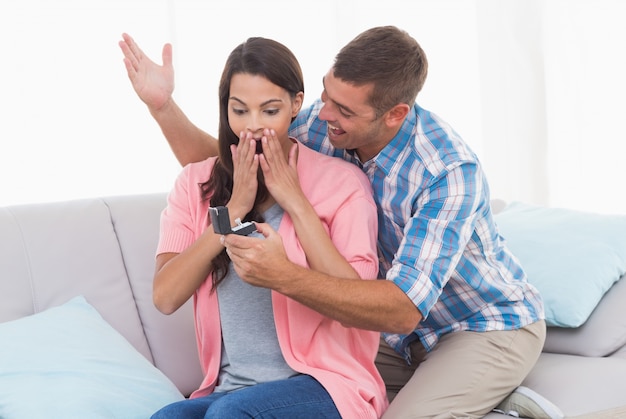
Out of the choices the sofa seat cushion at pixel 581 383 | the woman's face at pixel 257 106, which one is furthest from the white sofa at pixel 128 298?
the woman's face at pixel 257 106

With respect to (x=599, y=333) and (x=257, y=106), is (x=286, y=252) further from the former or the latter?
(x=599, y=333)

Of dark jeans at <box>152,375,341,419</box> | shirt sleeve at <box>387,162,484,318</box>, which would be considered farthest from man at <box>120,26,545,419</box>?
dark jeans at <box>152,375,341,419</box>

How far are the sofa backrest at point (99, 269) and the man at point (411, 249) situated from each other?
32 centimetres

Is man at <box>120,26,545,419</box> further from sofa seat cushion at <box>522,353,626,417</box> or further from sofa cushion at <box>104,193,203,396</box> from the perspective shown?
sofa cushion at <box>104,193,203,396</box>

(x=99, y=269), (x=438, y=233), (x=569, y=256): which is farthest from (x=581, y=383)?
(x=99, y=269)

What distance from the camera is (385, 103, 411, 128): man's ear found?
1991 mm

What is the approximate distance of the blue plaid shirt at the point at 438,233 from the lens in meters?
1.88

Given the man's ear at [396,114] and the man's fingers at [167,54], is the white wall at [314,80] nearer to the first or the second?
the man's fingers at [167,54]

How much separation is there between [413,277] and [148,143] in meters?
1.63

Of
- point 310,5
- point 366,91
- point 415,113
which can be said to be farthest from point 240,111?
point 310,5

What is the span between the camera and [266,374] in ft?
6.01

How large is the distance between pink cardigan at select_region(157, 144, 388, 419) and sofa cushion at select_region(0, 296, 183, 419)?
172mm

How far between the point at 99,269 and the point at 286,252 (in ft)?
2.23

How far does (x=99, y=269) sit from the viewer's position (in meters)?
2.29
